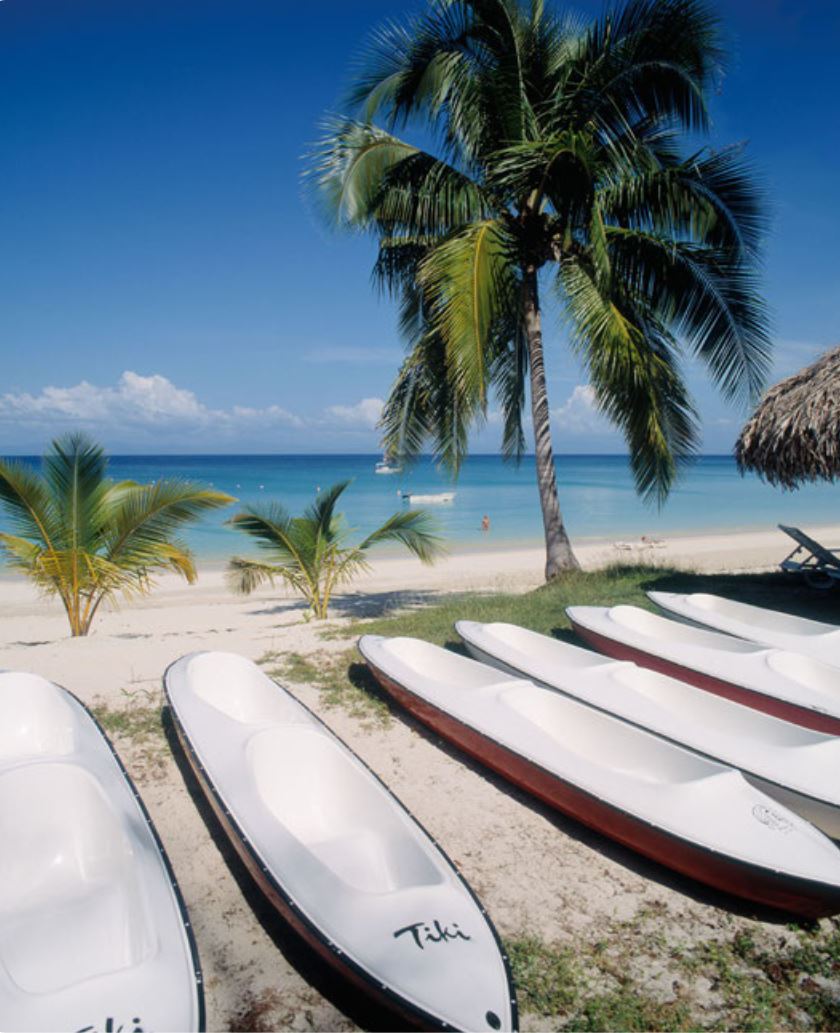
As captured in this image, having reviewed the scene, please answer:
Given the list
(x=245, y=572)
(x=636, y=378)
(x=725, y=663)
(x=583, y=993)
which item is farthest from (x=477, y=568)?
(x=583, y=993)

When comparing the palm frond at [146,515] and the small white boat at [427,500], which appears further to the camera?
the small white boat at [427,500]

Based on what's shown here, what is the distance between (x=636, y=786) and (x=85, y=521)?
251 inches

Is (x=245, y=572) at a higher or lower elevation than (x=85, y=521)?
lower

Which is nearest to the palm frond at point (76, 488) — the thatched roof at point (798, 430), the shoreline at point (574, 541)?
the thatched roof at point (798, 430)

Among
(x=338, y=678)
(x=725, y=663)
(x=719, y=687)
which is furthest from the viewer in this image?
→ (x=338, y=678)

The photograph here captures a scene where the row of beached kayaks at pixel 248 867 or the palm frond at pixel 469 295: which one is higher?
the palm frond at pixel 469 295

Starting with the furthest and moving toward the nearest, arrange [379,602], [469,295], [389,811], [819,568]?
[379,602] → [819,568] → [469,295] → [389,811]

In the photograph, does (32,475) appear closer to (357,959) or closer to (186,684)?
(186,684)

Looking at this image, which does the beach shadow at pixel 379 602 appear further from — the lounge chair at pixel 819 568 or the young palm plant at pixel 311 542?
the lounge chair at pixel 819 568

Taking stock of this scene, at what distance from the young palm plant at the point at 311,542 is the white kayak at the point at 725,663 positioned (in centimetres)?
284

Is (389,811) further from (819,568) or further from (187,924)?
(819,568)

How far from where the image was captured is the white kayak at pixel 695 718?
3135 millimetres

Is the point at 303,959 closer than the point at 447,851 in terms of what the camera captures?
Yes

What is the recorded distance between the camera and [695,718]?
4.11 meters
